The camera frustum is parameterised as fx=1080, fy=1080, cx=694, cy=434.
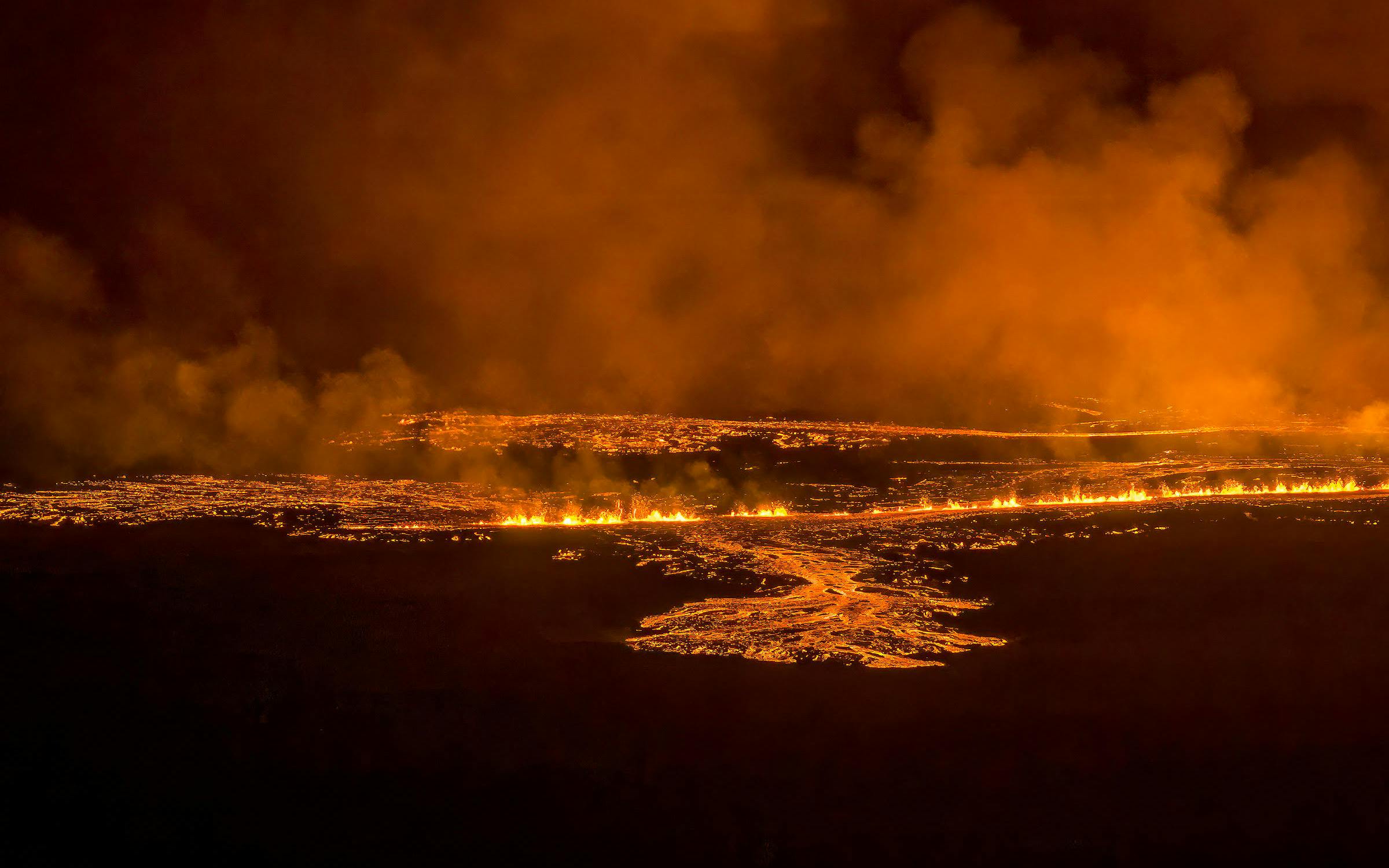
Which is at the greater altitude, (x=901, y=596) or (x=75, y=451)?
(x=75, y=451)

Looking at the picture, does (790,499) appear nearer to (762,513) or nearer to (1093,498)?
(762,513)

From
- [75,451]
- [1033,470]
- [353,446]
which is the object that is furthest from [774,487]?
[75,451]

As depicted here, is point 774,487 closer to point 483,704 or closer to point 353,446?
point 353,446

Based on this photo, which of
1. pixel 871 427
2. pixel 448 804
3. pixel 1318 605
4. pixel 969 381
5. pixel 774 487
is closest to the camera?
pixel 448 804

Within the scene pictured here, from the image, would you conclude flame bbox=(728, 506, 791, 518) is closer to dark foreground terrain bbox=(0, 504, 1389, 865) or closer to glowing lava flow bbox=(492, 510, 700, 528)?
glowing lava flow bbox=(492, 510, 700, 528)

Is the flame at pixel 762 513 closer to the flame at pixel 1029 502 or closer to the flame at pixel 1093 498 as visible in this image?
the flame at pixel 1029 502

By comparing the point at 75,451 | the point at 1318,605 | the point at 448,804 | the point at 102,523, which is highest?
the point at 75,451

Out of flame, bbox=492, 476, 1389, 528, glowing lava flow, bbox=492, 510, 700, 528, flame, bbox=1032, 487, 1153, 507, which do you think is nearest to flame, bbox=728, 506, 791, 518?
flame, bbox=492, 476, 1389, 528
